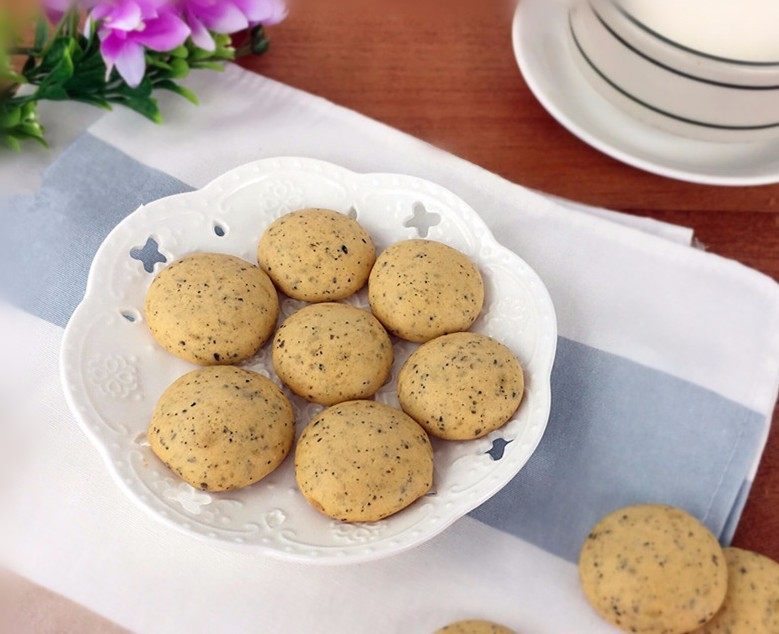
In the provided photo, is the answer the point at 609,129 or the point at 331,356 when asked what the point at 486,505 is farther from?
the point at 609,129

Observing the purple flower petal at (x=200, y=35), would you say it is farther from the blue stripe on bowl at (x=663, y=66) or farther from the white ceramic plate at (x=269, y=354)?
→ the blue stripe on bowl at (x=663, y=66)

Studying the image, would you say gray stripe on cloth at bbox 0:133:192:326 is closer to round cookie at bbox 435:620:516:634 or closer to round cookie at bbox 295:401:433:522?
round cookie at bbox 295:401:433:522

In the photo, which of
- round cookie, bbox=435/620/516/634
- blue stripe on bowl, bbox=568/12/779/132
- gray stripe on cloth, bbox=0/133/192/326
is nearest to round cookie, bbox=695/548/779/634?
round cookie, bbox=435/620/516/634

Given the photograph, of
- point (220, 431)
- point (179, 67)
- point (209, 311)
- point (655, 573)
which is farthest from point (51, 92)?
point (655, 573)

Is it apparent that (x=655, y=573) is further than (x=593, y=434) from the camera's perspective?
No

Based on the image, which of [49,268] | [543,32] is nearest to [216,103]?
[49,268]

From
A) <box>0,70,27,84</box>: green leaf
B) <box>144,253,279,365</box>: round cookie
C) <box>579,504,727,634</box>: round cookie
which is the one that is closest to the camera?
<box>579,504,727,634</box>: round cookie

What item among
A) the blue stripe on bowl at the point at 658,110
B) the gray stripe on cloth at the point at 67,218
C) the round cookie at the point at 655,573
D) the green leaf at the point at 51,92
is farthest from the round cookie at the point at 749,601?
the green leaf at the point at 51,92
